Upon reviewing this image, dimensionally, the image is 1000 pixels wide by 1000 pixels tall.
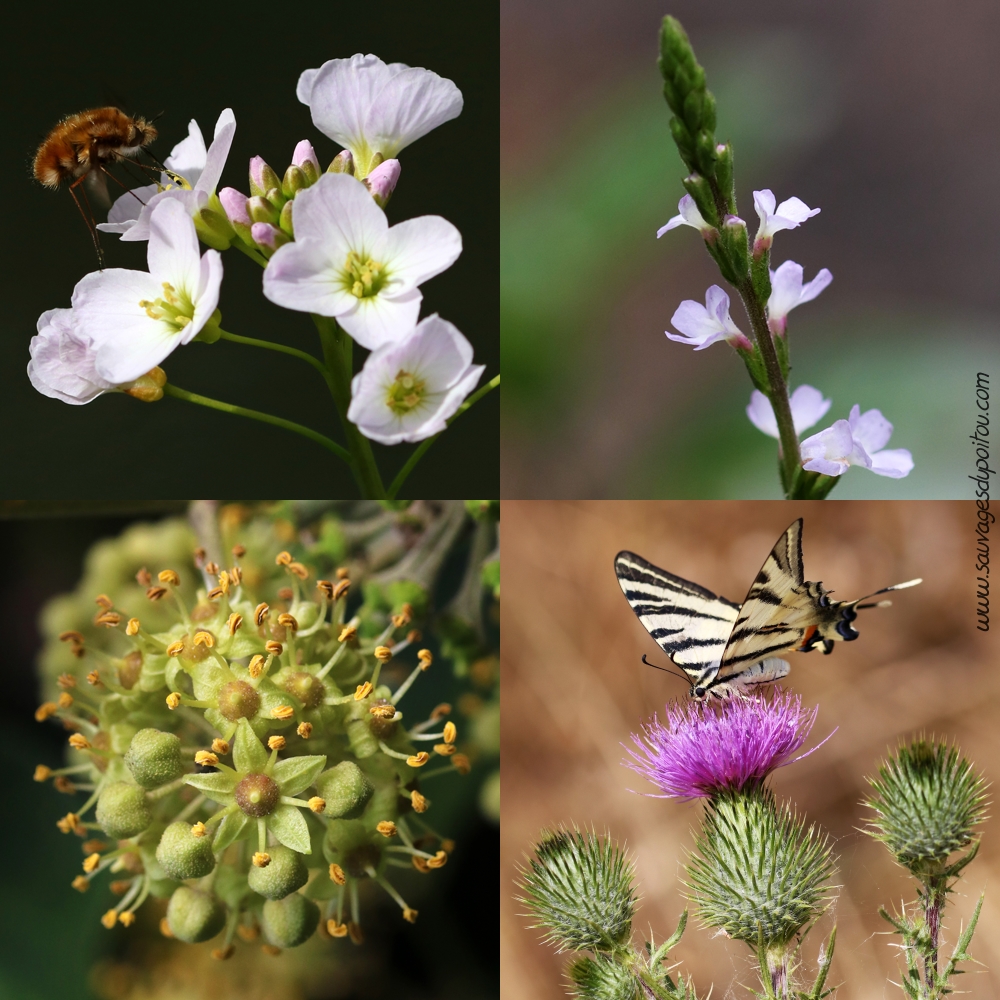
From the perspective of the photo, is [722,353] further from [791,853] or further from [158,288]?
[158,288]

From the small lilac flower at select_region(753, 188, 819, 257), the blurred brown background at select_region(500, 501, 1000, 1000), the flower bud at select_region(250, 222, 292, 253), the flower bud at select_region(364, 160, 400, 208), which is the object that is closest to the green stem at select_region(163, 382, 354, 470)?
the flower bud at select_region(250, 222, 292, 253)

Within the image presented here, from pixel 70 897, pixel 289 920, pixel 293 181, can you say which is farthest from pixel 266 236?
pixel 70 897

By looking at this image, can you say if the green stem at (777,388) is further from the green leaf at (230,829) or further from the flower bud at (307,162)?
the green leaf at (230,829)

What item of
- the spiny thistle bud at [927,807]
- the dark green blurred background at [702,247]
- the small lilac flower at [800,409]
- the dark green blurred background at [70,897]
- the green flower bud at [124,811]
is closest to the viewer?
the green flower bud at [124,811]

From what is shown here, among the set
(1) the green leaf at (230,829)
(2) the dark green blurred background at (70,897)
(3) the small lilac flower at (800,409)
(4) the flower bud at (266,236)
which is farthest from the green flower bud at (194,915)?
(3) the small lilac flower at (800,409)

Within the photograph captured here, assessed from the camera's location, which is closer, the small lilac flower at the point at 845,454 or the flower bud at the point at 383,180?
the flower bud at the point at 383,180

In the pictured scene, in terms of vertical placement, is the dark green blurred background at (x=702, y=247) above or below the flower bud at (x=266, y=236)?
above

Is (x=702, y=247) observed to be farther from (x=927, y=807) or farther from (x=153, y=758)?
(x=153, y=758)

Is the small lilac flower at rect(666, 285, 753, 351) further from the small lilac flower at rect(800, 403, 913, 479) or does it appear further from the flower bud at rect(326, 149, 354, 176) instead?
the flower bud at rect(326, 149, 354, 176)
